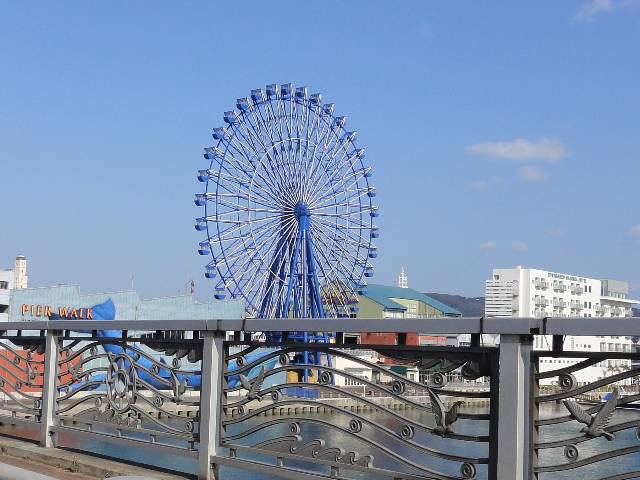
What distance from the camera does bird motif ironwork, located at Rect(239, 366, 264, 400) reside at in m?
6.67

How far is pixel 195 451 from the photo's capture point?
699cm

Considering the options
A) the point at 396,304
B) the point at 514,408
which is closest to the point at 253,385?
the point at 514,408

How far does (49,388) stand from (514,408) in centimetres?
555

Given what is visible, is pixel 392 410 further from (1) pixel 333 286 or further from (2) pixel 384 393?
(1) pixel 333 286

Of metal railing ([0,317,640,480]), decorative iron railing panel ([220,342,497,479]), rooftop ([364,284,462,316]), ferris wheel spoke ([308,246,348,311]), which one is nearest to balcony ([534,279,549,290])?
rooftop ([364,284,462,316])

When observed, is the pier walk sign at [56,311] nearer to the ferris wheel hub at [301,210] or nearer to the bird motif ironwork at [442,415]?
the ferris wheel hub at [301,210]

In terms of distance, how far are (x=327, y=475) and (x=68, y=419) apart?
3814 mm

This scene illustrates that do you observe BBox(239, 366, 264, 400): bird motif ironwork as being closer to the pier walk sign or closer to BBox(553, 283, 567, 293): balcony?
the pier walk sign

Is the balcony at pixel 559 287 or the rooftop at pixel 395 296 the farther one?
the balcony at pixel 559 287

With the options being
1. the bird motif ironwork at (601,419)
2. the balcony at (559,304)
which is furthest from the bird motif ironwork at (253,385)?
the balcony at (559,304)

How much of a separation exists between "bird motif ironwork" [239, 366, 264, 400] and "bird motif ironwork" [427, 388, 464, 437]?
1652 millimetres

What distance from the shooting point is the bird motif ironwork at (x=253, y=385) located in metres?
6.67

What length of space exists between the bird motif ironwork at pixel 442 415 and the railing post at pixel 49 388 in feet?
15.9

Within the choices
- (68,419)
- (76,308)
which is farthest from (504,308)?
(68,419)
